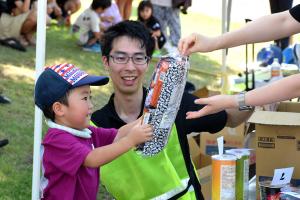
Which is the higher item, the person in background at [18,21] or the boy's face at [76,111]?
the person in background at [18,21]

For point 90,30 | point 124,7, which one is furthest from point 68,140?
point 124,7

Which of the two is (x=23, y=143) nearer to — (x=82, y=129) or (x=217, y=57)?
(x=82, y=129)

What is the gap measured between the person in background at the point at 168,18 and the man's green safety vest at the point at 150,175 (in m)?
6.49

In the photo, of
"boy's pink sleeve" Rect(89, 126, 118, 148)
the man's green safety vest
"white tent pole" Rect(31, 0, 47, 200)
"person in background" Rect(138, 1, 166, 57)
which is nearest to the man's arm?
the man's green safety vest

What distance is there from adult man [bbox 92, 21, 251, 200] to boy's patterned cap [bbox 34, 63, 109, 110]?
341mm

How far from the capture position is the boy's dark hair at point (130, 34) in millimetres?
2568

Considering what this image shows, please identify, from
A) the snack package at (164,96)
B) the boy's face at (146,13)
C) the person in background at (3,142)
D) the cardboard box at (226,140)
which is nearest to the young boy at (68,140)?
the snack package at (164,96)

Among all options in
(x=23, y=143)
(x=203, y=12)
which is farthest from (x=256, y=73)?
(x=203, y=12)

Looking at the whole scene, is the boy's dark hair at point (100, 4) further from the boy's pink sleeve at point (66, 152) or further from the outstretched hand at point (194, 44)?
the boy's pink sleeve at point (66, 152)

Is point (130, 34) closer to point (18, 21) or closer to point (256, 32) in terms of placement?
point (256, 32)

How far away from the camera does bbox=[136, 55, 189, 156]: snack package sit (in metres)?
1.99

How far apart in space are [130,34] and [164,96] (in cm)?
65

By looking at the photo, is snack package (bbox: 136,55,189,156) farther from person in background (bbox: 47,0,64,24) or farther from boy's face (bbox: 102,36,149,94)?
person in background (bbox: 47,0,64,24)

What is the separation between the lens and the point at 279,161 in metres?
2.49
